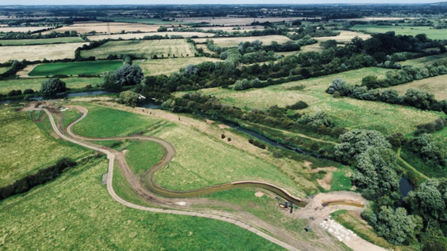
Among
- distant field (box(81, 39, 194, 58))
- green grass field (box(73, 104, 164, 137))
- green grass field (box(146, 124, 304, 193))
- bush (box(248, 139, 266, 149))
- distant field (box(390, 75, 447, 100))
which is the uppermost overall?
distant field (box(81, 39, 194, 58))

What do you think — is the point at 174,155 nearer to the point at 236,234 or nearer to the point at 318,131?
the point at 236,234

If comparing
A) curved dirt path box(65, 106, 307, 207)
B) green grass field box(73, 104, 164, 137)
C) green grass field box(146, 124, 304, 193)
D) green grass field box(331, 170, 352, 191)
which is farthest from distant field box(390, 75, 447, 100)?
green grass field box(73, 104, 164, 137)

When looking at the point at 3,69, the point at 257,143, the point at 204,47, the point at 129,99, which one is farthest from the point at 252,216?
the point at 204,47

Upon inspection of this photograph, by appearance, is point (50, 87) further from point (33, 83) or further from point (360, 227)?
point (360, 227)

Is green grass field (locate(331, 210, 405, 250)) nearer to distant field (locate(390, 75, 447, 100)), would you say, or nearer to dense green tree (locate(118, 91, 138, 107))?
distant field (locate(390, 75, 447, 100))

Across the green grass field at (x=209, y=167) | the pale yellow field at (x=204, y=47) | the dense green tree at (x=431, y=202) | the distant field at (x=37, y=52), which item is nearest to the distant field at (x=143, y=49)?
the pale yellow field at (x=204, y=47)

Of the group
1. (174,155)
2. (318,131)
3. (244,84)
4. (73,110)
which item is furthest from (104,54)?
(318,131)
